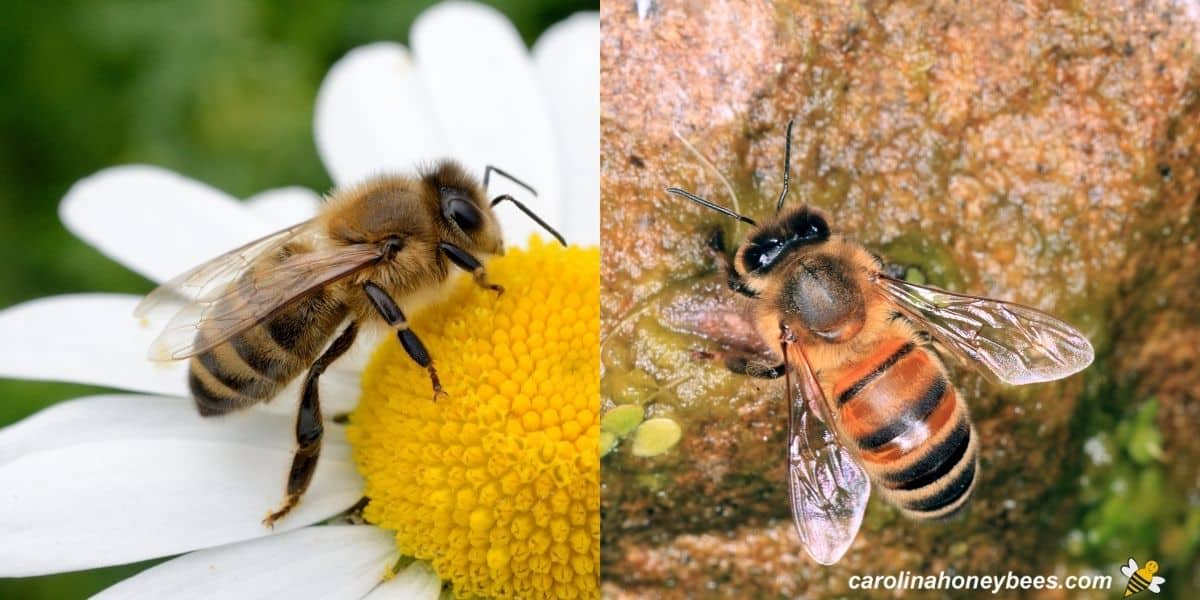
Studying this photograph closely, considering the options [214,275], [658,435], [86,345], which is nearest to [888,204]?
[658,435]

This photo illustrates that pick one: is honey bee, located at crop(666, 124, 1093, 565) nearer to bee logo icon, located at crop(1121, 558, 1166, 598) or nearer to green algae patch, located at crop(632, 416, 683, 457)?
green algae patch, located at crop(632, 416, 683, 457)

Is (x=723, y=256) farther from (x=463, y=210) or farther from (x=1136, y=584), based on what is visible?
(x=1136, y=584)

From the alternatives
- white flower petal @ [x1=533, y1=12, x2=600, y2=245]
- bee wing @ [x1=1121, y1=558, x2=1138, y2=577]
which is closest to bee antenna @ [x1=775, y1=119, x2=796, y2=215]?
white flower petal @ [x1=533, y1=12, x2=600, y2=245]

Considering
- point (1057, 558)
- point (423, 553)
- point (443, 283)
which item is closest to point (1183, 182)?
point (1057, 558)

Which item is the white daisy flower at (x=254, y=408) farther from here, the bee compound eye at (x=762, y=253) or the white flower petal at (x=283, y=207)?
the bee compound eye at (x=762, y=253)

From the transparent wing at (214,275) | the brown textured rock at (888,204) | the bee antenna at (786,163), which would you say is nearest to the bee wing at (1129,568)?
the brown textured rock at (888,204)
